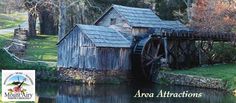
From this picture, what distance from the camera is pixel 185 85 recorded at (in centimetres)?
3177

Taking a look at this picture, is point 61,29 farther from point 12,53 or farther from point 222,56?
point 222,56

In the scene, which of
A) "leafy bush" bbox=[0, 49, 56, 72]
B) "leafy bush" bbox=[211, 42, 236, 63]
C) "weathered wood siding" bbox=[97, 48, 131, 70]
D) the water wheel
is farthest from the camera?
"leafy bush" bbox=[211, 42, 236, 63]

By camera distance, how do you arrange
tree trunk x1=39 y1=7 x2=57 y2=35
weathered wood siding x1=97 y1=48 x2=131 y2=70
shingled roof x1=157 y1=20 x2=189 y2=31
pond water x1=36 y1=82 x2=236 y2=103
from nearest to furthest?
1. pond water x1=36 y1=82 x2=236 y2=103
2. weathered wood siding x1=97 y1=48 x2=131 y2=70
3. shingled roof x1=157 y1=20 x2=189 y2=31
4. tree trunk x1=39 y1=7 x2=57 y2=35

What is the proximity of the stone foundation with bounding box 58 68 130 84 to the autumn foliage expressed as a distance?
921 centimetres

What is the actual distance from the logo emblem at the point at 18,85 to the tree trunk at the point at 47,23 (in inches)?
1534

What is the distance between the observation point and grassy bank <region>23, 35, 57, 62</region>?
3869cm

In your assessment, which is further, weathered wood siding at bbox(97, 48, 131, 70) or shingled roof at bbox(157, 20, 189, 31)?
shingled roof at bbox(157, 20, 189, 31)

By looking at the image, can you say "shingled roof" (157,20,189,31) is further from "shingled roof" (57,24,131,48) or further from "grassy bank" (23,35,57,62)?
"grassy bank" (23,35,57,62)

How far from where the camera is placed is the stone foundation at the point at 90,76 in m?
32.4

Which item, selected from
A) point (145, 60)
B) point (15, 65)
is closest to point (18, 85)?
point (15, 65)

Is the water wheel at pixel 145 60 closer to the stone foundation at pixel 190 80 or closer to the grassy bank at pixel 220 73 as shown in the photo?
the stone foundation at pixel 190 80

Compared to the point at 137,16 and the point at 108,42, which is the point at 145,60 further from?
the point at 137,16

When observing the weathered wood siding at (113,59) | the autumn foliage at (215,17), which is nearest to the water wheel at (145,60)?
the weathered wood siding at (113,59)

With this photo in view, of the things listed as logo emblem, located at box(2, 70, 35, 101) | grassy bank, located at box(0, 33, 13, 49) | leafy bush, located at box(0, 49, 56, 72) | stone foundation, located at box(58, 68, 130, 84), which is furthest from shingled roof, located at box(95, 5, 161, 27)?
logo emblem, located at box(2, 70, 35, 101)
